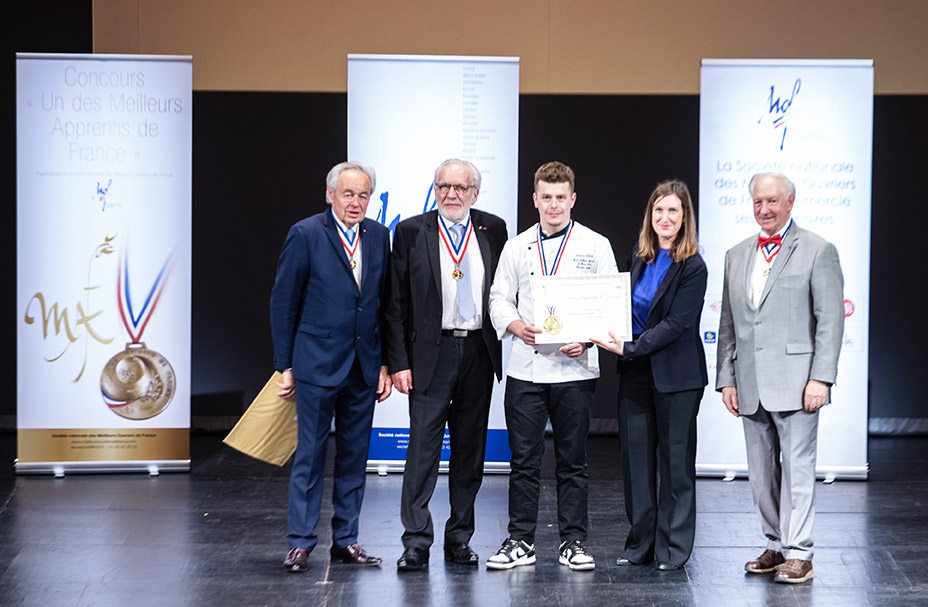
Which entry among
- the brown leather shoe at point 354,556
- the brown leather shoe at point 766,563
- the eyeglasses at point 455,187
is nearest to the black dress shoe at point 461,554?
the brown leather shoe at point 354,556

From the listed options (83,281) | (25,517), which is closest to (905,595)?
(25,517)

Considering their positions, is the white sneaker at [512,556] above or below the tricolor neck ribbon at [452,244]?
below

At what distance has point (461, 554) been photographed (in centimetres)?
399

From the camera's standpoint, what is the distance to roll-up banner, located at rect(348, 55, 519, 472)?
562 cm

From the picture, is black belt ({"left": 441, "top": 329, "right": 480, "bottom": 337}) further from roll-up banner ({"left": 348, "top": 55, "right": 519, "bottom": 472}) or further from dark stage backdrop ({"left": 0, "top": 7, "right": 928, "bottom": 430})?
dark stage backdrop ({"left": 0, "top": 7, "right": 928, "bottom": 430})

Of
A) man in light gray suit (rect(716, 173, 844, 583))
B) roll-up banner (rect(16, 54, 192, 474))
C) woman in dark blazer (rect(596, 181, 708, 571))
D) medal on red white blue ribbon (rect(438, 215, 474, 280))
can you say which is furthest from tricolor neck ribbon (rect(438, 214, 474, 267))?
roll-up banner (rect(16, 54, 192, 474))

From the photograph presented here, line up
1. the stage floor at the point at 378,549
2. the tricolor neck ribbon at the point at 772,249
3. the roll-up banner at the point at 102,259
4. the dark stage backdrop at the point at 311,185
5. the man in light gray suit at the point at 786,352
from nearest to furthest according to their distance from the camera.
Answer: the stage floor at the point at 378,549 < the man in light gray suit at the point at 786,352 < the tricolor neck ribbon at the point at 772,249 < the roll-up banner at the point at 102,259 < the dark stage backdrop at the point at 311,185

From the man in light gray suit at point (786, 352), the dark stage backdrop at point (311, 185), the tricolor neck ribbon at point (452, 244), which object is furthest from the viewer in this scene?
the dark stage backdrop at point (311, 185)

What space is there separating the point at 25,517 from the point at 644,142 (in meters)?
4.63

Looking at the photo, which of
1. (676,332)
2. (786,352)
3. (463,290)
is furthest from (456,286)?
(786,352)

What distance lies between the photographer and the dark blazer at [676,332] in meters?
3.77

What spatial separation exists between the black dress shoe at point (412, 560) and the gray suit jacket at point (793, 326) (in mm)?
1384

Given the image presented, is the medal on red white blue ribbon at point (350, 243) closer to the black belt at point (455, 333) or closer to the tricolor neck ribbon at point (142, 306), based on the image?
the black belt at point (455, 333)

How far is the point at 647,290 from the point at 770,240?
502mm
